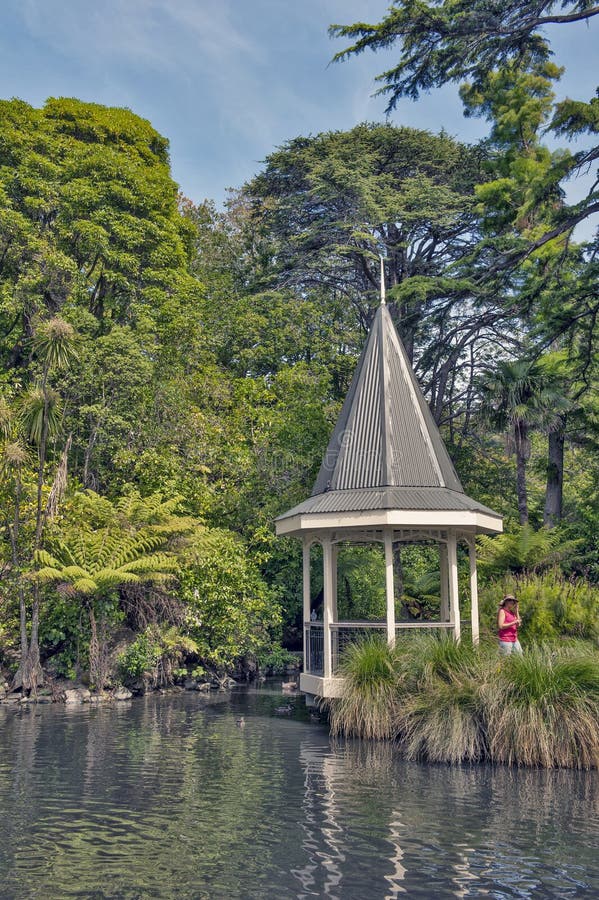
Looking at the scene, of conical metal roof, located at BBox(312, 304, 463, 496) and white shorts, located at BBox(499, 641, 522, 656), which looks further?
conical metal roof, located at BBox(312, 304, 463, 496)

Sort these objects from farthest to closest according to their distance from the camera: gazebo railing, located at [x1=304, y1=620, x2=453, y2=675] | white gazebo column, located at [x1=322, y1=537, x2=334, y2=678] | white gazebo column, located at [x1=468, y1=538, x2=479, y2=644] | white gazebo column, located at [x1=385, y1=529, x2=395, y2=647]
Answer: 1. white gazebo column, located at [x1=468, y1=538, x2=479, y2=644]
2. white gazebo column, located at [x1=322, y1=537, x2=334, y2=678]
3. gazebo railing, located at [x1=304, y1=620, x2=453, y2=675]
4. white gazebo column, located at [x1=385, y1=529, x2=395, y2=647]

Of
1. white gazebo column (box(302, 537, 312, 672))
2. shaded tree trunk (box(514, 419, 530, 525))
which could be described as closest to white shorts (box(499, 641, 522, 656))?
white gazebo column (box(302, 537, 312, 672))

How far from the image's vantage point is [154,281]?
2834 cm

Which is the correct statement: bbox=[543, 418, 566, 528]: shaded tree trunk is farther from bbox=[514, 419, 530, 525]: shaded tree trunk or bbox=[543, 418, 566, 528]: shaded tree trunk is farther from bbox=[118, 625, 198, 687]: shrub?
bbox=[118, 625, 198, 687]: shrub

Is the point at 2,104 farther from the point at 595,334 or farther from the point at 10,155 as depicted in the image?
the point at 595,334

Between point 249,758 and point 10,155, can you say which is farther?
point 10,155

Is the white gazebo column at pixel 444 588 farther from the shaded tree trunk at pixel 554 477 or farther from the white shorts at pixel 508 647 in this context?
the shaded tree trunk at pixel 554 477

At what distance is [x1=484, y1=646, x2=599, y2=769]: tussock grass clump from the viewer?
11.0 meters

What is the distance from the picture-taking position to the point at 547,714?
36.6ft

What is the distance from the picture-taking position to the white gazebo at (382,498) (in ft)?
48.9

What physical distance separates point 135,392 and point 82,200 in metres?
6.32

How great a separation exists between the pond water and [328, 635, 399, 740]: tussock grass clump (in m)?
0.40


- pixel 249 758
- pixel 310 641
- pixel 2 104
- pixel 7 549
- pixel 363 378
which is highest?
pixel 2 104

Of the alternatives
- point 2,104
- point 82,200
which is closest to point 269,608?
point 82,200
